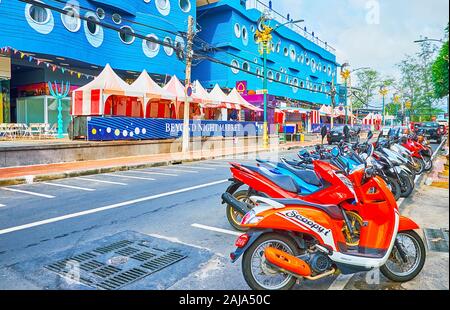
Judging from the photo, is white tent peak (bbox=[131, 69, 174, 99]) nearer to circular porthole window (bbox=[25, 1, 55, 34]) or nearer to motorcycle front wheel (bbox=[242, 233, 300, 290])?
circular porthole window (bbox=[25, 1, 55, 34])

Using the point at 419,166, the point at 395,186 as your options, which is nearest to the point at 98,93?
the point at 419,166

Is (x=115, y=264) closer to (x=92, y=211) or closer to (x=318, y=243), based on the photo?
(x=318, y=243)

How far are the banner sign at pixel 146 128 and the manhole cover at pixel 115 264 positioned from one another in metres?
12.7

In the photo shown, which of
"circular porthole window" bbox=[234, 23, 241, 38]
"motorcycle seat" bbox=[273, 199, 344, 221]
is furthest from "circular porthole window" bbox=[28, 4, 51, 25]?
"motorcycle seat" bbox=[273, 199, 344, 221]

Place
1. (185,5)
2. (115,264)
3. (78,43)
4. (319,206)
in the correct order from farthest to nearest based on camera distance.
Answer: (185,5)
(78,43)
(115,264)
(319,206)

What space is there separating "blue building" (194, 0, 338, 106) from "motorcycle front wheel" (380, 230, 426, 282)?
27.5 m

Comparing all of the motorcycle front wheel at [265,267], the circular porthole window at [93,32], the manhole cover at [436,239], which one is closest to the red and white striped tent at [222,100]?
the circular porthole window at [93,32]

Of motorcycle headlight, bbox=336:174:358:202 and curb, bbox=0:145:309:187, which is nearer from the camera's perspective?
motorcycle headlight, bbox=336:174:358:202

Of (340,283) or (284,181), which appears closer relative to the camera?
(340,283)

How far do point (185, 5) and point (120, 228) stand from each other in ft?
107

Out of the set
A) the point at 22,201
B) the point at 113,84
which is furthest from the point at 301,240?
the point at 113,84

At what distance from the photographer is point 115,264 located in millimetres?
4461

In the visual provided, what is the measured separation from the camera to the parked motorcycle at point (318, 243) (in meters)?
3.58

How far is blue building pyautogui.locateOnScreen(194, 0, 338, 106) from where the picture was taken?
40438mm
